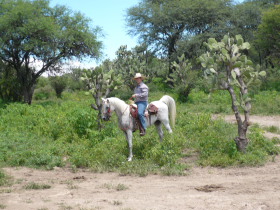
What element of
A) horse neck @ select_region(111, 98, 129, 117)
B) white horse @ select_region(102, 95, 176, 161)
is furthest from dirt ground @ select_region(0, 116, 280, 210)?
horse neck @ select_region(111, 98, 129, 117)

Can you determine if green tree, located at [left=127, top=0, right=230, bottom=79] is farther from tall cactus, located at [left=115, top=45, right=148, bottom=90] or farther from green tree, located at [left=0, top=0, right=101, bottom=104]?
green tree, located at [left=0, top=0, right=101, bottom=104]

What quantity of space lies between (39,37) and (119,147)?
14.4m

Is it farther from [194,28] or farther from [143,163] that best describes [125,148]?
[194,28]

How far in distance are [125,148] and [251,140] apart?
3.60 meters

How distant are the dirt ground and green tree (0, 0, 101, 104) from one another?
562 inches

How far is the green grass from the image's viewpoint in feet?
28.4

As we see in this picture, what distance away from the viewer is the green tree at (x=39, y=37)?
21.0 metres

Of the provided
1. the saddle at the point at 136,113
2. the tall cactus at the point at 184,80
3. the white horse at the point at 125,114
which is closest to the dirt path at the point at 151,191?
the white horse at the point at 125,114

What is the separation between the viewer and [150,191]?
21.6 feet

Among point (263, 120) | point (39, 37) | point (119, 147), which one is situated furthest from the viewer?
point (39, 37)

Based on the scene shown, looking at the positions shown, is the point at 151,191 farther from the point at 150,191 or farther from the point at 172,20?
the point at 172,20

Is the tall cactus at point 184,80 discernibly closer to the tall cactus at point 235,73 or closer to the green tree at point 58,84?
the green tree at point 58,84

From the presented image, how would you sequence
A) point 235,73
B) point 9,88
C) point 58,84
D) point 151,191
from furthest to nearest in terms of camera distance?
1. point 58,84
2. point 9,88
3. point 235,73
4. point 151,191

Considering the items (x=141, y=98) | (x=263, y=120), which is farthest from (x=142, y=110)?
(x=263, y=120)
